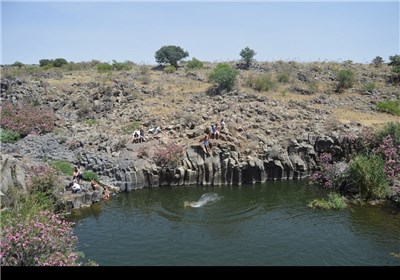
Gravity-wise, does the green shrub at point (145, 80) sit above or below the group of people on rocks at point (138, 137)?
above

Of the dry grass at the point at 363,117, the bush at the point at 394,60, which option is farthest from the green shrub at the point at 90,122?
the bush at the point at 394,60

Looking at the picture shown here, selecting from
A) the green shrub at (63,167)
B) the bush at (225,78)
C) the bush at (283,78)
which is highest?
the bush at (283,78)

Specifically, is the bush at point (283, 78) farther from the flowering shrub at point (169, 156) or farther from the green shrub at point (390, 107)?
the flowering shrub at point (169, 156)

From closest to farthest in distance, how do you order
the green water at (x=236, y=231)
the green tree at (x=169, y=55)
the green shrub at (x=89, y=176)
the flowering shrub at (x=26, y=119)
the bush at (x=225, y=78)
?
the green water at (x=236, y=231)
the green shrub at (x=89, y=176)
the flowering shrub at (x=26, y=119)
the bush at (x=225, y=78)
the green tree at (x=169, y=55)

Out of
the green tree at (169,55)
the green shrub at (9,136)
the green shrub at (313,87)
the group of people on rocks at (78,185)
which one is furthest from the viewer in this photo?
the green tree at (169,55)

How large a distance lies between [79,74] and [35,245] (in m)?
38.6

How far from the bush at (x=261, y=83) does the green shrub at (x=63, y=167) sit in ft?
65.5

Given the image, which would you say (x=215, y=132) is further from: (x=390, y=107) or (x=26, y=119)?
(x=390, y=107)

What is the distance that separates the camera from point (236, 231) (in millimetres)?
16094

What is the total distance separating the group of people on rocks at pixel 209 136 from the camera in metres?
23.9

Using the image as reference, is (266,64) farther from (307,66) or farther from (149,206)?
(149,206)

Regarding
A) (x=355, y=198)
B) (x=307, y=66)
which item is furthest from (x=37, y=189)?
(x=307, y=66)

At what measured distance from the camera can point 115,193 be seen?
2191 cm

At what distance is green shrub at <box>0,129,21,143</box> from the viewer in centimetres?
2678
